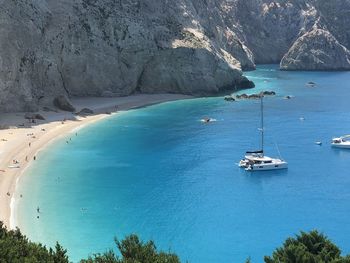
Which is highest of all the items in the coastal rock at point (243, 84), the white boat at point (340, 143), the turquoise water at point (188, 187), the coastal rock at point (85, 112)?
the coastal rock at point (243, 84)

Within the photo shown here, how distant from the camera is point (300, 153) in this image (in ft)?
254

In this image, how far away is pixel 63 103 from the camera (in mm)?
104000

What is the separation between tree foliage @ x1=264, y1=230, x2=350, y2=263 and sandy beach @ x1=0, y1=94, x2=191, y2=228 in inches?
1150

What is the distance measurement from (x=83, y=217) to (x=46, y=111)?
175ft

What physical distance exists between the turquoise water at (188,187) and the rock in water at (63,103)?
935 centimetres

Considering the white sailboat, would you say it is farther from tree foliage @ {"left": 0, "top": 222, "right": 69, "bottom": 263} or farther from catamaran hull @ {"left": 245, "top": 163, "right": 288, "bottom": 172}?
tree foliage @ {"left": 0, "top": 222, "right": 69, "bottom": 263}

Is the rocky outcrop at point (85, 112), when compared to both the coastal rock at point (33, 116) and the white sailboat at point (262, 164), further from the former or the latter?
the white sailboat at point (262, 164)

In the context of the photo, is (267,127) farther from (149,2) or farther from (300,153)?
(149,2)

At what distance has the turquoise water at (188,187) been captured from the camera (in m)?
47.1

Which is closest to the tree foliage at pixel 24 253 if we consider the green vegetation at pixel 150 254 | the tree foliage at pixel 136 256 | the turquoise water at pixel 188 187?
the green vegetation at pixel 150 254

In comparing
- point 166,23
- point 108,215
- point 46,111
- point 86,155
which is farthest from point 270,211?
point 166,23

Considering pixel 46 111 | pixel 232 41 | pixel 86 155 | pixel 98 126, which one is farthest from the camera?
pixel 232 41

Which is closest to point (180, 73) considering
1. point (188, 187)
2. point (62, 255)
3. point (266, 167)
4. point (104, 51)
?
point (104, 51)

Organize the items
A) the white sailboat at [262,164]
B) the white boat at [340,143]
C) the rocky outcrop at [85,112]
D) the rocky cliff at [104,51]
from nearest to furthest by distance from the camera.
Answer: the white sailboat at [262,164] → the white boat at [340,143] → the rocky cliff at [104,51] → the rocky outcrop at [85,112]
